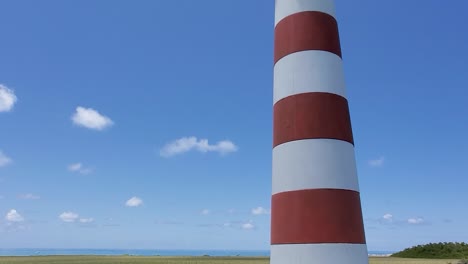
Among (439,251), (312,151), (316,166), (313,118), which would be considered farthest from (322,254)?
(439,251)

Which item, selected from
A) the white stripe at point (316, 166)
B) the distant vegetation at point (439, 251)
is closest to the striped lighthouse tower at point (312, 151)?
the white stripe at point (316, 166)

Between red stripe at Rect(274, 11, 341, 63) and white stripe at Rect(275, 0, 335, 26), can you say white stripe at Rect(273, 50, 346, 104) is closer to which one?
red stripe at Rect(274, 11, 341, 63)

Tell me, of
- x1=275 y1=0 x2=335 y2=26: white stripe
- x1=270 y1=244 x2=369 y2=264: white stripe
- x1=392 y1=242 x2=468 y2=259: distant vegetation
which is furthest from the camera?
x1=392 y1=242 x2=468 y2=259: distant vegetation

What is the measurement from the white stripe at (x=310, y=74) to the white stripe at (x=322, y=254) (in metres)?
2.11

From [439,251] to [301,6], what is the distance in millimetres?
46667

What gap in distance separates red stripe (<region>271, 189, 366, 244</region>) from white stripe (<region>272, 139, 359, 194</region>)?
0.34 ft

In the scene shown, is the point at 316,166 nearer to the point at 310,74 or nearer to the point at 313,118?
the point at 313,118

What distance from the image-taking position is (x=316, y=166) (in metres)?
5.77

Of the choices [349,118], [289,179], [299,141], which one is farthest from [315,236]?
[349,118]

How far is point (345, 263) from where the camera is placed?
217 inches

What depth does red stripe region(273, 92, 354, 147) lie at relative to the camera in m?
5.94

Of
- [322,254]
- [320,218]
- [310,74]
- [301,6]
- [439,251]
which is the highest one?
[439,251]

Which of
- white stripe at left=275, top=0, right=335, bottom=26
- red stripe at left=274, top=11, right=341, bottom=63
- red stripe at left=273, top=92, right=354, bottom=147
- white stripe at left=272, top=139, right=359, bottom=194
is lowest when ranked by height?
→ white stripe at left=272, top=139, right=359, bottom=194

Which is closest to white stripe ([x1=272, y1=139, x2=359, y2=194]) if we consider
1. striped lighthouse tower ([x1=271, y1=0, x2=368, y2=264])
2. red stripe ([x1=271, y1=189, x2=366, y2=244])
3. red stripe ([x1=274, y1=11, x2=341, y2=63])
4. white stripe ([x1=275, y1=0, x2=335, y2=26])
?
striped lighthouse tower ([x1=271, y1=0, x2=368, y2=264])
